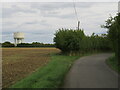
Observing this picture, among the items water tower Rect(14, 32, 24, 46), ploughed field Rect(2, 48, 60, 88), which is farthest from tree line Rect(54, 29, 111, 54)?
water tower Rect(14, 32, 24, 46)

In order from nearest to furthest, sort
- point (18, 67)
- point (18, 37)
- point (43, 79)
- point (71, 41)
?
point (43, 79) < point (18, 67) < point (71, 41) < point (18, 37)

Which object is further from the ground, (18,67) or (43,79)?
(43,79)

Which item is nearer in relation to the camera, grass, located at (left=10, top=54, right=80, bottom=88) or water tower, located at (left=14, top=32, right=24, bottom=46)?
grass, located at (left=10, top=54, right=80, bottom=88)

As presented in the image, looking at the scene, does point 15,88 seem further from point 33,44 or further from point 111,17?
point 33,44

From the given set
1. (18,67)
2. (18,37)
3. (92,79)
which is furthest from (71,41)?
(18,37)

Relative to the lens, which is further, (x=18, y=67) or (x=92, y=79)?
(x=18, y=67)

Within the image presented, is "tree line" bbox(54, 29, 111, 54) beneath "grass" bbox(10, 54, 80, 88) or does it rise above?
above

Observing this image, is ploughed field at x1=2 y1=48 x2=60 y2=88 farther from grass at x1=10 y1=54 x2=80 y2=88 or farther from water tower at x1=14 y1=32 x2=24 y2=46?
water tower at x1=14 y1=32 x2=24 y2=46

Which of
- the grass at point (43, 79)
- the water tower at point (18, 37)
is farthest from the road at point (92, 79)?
the water tower at point (18, 37)

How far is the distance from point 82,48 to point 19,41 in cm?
9733

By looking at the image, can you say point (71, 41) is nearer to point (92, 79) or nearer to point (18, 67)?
point (18, 67)

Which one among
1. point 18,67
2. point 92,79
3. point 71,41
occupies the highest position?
point 71,41

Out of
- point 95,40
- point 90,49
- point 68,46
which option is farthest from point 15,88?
point 95,40

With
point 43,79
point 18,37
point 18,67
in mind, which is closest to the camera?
point 43,79
